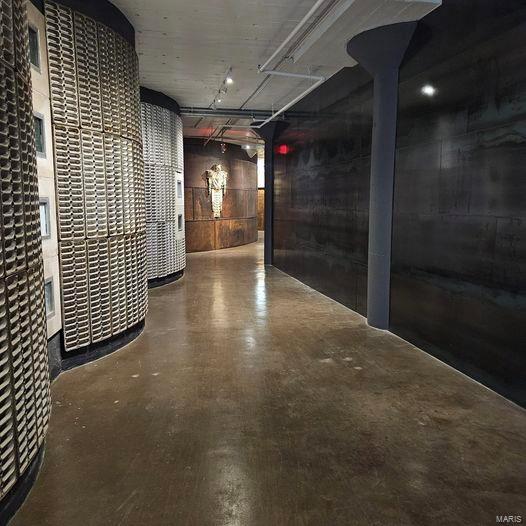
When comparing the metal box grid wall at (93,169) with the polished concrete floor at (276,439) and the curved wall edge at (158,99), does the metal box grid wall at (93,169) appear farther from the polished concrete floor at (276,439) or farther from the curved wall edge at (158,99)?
the curved wall edge at (158,99)

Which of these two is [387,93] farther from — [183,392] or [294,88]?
[183,392]

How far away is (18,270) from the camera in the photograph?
7.48 feet

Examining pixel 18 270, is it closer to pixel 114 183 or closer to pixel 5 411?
pixel 5 411

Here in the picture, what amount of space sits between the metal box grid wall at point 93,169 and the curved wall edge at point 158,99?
2.78 meters

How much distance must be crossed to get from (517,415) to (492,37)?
2.94 m

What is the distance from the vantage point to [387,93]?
191 inches

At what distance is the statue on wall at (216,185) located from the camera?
13109 millimetres

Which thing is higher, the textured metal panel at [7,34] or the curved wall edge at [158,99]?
the curved wall edge at [158,99]

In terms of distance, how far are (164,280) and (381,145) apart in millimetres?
4844

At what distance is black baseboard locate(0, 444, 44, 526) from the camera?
2.08 meters

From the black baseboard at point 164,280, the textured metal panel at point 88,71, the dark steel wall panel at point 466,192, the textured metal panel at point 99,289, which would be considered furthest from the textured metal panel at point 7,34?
the black baseboard at point 164,280

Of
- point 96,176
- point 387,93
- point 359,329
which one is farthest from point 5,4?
point 359,329

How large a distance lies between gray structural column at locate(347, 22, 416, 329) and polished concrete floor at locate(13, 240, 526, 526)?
0.65 meters

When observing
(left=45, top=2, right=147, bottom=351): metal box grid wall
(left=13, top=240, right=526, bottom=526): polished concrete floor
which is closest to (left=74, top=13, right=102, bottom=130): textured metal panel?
(left=45, top=2, right=147, bottom=351): metal box grid wall
